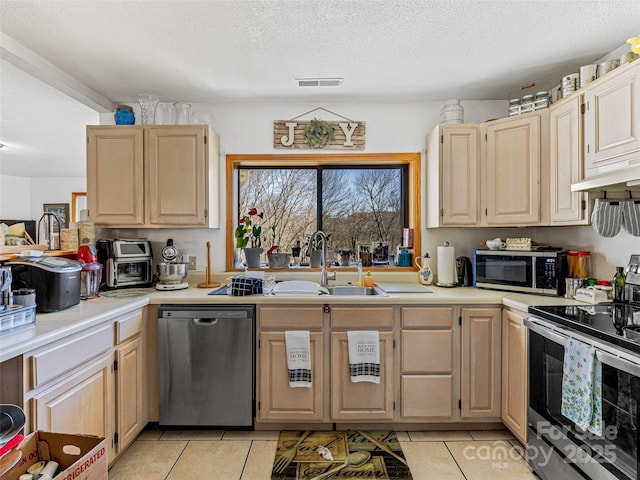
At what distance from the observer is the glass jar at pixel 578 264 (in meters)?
2.24

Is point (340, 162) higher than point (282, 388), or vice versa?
point (340, 162)

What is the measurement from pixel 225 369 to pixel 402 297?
Result: 1.23 metres

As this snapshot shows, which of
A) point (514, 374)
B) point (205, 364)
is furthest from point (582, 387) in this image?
point (205, 364)

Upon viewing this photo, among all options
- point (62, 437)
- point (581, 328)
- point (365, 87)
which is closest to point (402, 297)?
point (581, 328)

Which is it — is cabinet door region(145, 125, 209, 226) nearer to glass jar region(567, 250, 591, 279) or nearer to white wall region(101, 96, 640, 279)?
white wall region(101, 96, 640, 279)

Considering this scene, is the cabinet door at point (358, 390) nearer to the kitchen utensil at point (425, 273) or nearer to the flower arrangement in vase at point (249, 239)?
the kitchen utensil at point (425, 273)

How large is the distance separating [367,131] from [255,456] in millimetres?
2513

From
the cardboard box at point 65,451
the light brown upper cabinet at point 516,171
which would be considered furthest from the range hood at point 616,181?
the cardboard box at point 65,451

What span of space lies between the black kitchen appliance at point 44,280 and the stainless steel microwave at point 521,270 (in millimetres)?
2675

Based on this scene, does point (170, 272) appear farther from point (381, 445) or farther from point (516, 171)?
point (516, 171)

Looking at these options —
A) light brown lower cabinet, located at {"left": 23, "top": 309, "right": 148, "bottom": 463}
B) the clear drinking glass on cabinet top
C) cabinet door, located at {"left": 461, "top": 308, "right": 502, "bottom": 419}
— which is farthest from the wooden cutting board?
the clear drinking glass on cabinet top

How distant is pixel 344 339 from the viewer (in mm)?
2260

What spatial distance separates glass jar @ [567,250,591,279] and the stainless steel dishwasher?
83.0 inches

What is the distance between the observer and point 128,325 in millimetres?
2059
